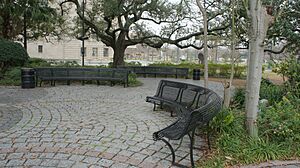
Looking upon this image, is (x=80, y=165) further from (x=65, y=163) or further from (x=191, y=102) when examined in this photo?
(x=191, y=102)

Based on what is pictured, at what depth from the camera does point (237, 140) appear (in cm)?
420

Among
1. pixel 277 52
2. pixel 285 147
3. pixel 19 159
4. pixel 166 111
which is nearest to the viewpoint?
pixel 19 159

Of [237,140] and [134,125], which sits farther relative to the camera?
[134,125]

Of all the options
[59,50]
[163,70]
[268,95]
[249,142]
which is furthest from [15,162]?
[59,50]

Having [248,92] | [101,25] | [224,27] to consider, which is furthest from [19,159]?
[101,25]

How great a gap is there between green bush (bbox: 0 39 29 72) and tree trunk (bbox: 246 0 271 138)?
481 inches

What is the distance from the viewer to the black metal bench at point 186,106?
3.65 meters

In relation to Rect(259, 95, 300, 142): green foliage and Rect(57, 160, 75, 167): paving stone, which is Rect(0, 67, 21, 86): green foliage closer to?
Rect(57, 160, 75, 167): paving stone

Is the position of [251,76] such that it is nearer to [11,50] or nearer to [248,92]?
[248,92]

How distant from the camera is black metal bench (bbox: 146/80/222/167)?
144 inches

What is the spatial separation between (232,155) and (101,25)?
16121mm

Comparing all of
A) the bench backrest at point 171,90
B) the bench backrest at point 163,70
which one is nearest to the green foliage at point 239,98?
the bench backrest at point 171,90

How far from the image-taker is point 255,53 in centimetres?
434

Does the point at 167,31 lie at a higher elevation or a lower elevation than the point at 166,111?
higher
